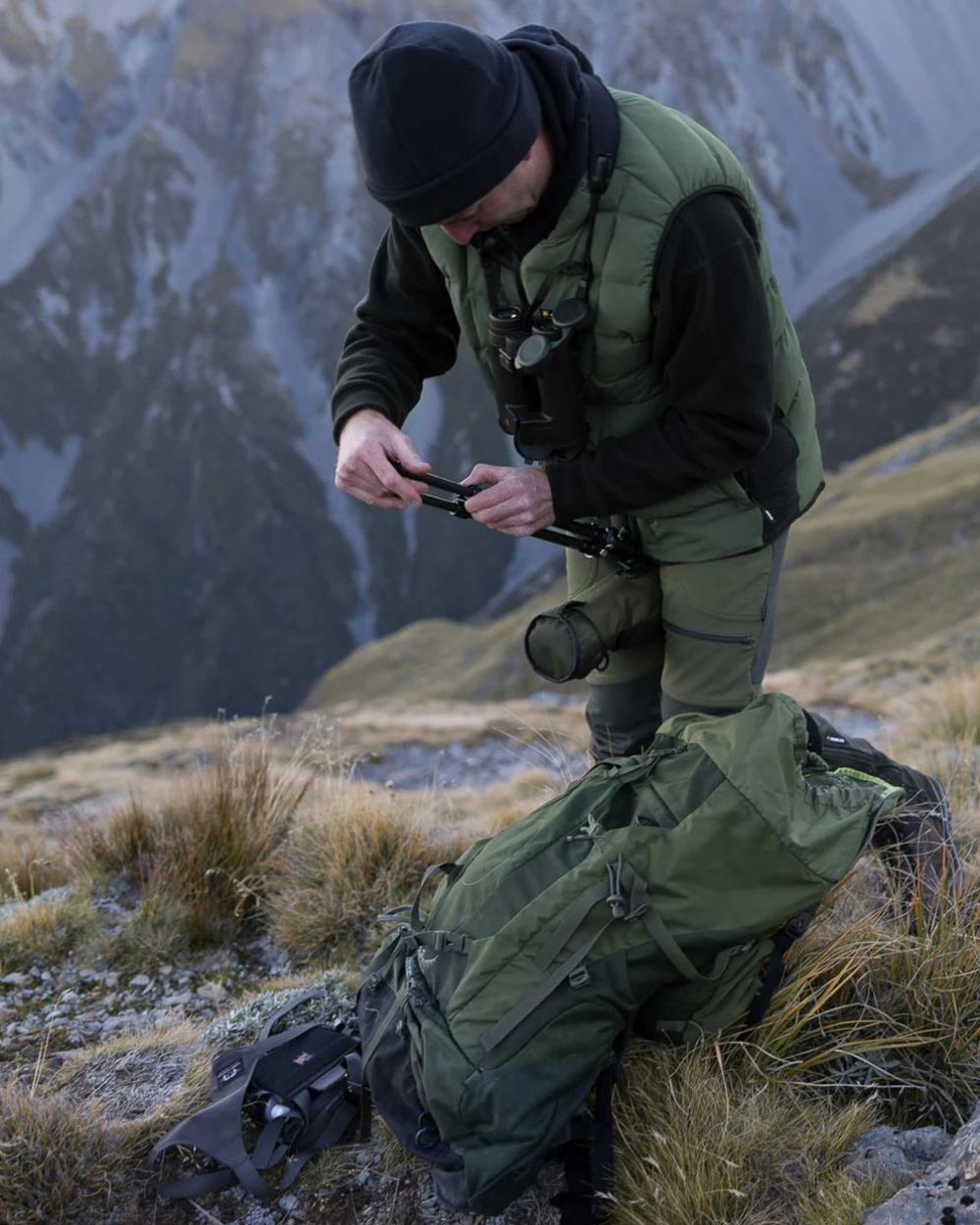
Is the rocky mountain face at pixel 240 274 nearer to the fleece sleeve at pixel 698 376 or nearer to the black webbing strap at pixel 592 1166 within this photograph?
the fleece sleeve at pixel 698 376

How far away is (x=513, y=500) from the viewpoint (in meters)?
2.61

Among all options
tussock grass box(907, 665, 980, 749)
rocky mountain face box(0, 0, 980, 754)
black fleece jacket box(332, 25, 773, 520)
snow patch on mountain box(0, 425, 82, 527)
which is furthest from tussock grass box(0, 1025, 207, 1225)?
snow patch on mountain box(0, 425, 82, 527)

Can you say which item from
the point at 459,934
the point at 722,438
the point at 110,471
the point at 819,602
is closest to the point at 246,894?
the point at 459,934

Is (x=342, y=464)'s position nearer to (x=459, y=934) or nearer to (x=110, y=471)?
(x=459, y=934)

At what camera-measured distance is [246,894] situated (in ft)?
12.1

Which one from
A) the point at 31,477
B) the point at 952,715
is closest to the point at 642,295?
the point at 952,715

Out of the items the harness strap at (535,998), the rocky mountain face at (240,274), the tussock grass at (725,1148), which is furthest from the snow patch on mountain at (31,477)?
the tussock grass at (725,1148)

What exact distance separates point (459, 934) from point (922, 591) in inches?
1303

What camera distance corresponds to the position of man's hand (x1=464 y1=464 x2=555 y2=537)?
2.58 meters

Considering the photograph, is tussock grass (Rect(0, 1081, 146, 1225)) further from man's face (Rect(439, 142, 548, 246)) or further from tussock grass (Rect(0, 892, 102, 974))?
man's face (Rect(439, 142, 548, 246))

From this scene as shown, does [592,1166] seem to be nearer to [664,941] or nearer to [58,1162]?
[664,941]

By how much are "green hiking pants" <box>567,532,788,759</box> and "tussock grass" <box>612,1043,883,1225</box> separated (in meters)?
1.01

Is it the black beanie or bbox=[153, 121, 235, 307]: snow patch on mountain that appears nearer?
the black beanie

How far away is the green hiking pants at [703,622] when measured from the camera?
9.29 feet
